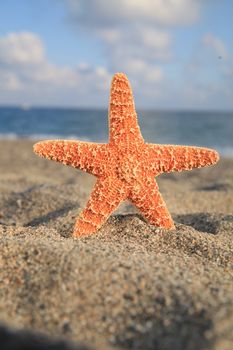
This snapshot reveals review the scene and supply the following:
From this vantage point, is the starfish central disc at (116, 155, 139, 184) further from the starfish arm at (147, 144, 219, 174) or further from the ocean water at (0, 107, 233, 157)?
the ocean water at (0, 107, 233, 157)

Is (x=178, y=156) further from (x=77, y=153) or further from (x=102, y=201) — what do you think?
(x=77, y=153)

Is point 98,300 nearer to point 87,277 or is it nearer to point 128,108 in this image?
point 87,277

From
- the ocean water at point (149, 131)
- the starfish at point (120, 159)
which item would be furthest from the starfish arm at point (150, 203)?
the ocean water at point (149, 131)

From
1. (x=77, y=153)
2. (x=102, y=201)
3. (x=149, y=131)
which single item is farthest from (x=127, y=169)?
(x=149, y=131)

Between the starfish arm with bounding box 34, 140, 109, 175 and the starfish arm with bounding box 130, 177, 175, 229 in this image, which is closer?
the starfish arm with bounding box 34, 140, 109, 175

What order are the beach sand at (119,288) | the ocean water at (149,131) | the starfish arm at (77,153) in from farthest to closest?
the ocean water at (149,131) < the starfish arm at (77,153) < the beach sand at (119,288)

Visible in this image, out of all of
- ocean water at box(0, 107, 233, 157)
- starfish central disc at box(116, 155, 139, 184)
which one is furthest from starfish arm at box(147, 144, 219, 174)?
ocean water at box(0, 107, 233, 157)

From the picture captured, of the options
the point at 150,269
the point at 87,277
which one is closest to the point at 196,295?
the point at 150,269

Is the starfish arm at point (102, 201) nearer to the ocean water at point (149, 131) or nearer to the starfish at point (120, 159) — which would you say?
the starfish at point (120, 159)
